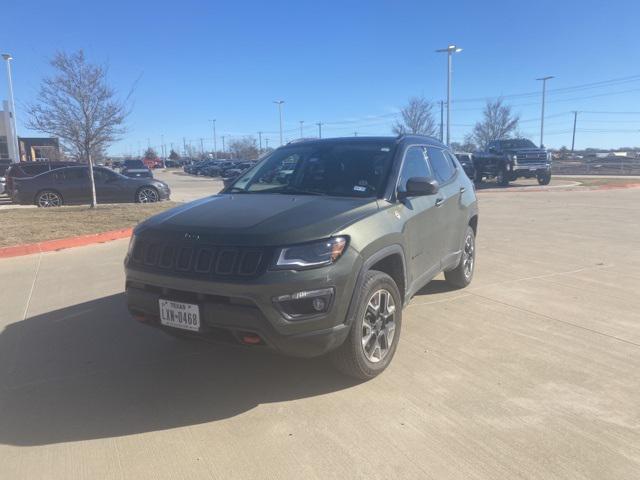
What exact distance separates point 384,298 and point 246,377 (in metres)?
1.18

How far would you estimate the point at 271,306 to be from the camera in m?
3.01

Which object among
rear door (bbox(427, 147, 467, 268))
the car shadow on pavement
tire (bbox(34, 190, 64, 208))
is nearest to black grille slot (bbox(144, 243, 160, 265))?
the car shadow on pavement

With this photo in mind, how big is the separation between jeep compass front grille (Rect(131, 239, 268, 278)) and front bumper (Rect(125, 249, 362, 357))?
0.06 m

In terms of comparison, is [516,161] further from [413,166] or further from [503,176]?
[413,166]

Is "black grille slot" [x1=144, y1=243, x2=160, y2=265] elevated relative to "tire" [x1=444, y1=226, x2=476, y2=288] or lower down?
elevated

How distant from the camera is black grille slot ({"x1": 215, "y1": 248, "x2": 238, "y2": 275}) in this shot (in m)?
3.12

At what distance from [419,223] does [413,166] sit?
596mm

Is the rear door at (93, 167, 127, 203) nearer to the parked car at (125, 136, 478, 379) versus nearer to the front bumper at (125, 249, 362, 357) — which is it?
the parked car at (125, 136, 478, 379)

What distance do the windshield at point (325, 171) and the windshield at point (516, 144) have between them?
21552 mm

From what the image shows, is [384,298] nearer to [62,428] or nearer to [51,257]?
[62,428]

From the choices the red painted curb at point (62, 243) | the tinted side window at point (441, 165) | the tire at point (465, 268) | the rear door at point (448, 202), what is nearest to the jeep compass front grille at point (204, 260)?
the rear door at point (448, 202)

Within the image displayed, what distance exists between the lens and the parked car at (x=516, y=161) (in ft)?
77.0

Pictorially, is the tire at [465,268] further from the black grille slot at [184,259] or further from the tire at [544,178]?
the tire at [544,178]

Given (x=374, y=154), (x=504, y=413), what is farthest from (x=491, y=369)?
(x=374, y=154)
